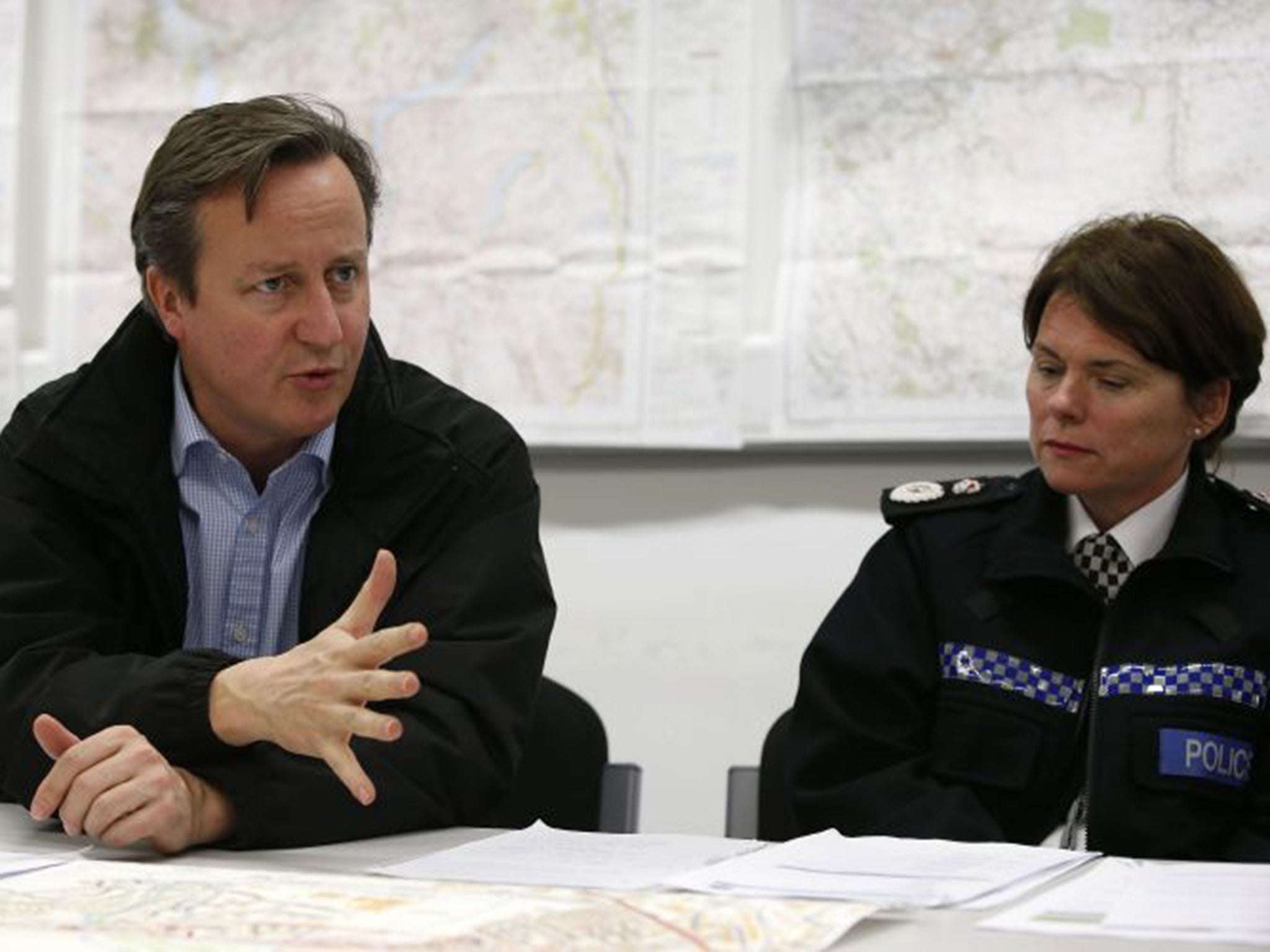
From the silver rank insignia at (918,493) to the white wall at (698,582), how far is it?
506 mm

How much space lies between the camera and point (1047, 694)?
208 cm

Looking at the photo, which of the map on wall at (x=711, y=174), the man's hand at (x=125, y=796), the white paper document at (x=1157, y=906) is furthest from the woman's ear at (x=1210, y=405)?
the man's hand at (x=125, y=796)

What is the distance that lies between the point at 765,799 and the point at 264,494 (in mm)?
673

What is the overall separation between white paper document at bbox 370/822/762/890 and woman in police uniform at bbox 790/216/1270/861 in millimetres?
458

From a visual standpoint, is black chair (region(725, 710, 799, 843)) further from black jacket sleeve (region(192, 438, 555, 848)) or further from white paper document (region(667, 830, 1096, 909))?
white paper document (region(667, 830, 1096, 909))

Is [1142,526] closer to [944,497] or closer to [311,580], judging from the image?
[944,497]

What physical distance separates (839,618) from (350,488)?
1.94 ft

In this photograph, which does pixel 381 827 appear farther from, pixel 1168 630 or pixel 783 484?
pixel 783 484

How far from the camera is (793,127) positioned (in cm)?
285

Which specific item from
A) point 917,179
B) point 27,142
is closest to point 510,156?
point 917,179

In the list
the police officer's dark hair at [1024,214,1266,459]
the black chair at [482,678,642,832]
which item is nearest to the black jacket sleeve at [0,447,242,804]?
the black chair at [482,678,642,832]

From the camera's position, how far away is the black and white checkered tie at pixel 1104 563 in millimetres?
2131

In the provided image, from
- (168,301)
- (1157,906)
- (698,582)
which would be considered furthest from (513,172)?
(1157,906)

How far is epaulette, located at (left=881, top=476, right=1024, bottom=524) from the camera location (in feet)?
7.38
